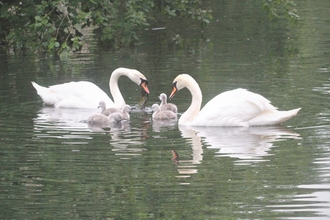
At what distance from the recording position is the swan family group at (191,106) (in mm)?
12055

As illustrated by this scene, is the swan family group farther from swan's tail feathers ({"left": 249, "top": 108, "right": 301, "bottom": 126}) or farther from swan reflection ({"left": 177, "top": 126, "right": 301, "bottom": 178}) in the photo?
swan reflection ({"left": 177, "top": 126, "right": 301, "bottom": 178})

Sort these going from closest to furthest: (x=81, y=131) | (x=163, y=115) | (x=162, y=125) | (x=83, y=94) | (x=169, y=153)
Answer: (x=169, y=153) → (x=81, y=131) → (x=162, y=125) → (x=163, y=115) → (x=83, y=94)

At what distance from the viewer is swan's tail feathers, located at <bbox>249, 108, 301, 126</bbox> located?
11.9 metres

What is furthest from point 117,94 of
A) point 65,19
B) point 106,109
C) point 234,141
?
point 65,19

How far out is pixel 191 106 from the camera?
12.8 meters

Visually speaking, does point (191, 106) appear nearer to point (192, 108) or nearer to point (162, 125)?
point (192, 108)

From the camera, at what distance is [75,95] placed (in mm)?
14891

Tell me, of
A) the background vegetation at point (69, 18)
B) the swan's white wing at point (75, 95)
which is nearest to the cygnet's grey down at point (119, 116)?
the swan's white wing at point (75, 95)

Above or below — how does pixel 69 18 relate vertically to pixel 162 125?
above

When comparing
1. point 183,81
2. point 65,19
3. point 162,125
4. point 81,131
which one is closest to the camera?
point 81,131

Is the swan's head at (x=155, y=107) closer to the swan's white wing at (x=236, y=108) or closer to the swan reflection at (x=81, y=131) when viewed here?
the swan reflection at (x=81, y=131)

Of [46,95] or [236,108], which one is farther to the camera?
[46,95]

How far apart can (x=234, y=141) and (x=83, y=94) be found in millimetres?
4412

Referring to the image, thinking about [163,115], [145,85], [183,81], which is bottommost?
[163,115]
